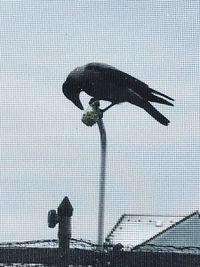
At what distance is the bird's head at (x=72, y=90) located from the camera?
6152mm

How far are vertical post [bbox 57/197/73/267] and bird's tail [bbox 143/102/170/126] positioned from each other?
67.6 inches

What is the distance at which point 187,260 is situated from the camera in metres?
3.92

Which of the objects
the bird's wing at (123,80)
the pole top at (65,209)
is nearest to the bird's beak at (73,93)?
the bird's wing at (123,80)

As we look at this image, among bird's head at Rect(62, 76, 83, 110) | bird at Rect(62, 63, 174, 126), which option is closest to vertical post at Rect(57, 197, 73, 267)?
bird at Rect(62, 63, 174, 126)

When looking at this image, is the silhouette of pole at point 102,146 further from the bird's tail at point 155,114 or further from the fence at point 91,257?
the bird's tail at point 155,114

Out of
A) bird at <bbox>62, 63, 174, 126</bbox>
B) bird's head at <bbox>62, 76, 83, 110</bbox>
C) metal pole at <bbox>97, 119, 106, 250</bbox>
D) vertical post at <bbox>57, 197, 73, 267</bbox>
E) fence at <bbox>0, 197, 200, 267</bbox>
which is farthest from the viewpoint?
bird's head at <bbox>62, 76, 83, 110</bbox>

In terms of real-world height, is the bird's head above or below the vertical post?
above

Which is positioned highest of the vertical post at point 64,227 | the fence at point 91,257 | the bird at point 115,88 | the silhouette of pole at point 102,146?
the bird at point 115,88

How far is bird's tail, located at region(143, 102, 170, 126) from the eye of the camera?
5.75 meters

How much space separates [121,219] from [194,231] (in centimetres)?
134

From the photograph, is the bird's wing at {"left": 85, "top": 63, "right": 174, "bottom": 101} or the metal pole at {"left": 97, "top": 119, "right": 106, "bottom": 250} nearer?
the metal pole at {"left": 97, "top": 119, "right": 106, "bottom": 250}

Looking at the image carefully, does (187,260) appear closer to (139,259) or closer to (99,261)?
(139,259)

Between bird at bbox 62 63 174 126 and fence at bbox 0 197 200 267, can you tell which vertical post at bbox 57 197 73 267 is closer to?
fence at bbox 0 197 200 267

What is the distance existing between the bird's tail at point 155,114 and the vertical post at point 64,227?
1.72m
